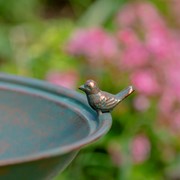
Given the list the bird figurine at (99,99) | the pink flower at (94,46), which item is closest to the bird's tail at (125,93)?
the bird figurine at (99,99)

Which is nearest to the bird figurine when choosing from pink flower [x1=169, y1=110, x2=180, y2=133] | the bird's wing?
the bird's wing

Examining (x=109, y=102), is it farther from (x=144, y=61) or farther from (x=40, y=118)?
(x=144, y=61)

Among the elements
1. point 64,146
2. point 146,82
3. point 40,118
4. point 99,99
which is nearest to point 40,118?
point 40,118

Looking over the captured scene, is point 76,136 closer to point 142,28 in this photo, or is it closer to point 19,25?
point 142,28

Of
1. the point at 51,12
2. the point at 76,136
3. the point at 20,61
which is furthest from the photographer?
the point at 51,12

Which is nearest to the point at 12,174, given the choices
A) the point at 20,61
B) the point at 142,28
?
the point at 142,28

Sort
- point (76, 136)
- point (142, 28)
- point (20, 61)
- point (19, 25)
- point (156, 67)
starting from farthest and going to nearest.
Result: point (19, 25), point (20, 61), point (142, 28), point (156, 67), point (76, 136)
